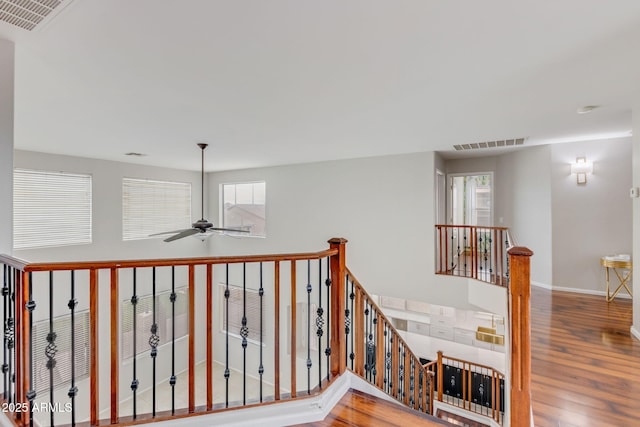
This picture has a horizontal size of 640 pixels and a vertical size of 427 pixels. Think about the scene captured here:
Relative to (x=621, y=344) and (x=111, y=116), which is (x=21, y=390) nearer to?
(x=111, y=116)

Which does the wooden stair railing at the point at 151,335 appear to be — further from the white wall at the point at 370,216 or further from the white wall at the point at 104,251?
the white wall at the point at 370,216

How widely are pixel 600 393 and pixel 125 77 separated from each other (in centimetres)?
472

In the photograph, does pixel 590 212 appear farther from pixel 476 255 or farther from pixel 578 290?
pixel 476 255

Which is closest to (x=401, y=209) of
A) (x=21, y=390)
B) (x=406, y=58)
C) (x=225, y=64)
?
(x=406, y=58)

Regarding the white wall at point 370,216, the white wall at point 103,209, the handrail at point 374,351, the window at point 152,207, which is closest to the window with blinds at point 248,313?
the white wall at point 370,216

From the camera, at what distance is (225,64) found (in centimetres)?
222

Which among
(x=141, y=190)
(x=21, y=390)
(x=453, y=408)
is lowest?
(x=453, y=408)

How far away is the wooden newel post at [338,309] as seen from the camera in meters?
2.34

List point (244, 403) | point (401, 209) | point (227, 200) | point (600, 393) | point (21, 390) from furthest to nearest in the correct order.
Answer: point (227, 200)
point (401, 209)
point (600, 393)
point (244, 403)
point (21, 390)

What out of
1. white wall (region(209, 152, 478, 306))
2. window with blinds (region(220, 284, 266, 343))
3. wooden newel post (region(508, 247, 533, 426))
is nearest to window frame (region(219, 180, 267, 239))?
white wall (region(209, 152, 478, 306))

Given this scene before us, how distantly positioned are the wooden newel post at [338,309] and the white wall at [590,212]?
5.15 meters

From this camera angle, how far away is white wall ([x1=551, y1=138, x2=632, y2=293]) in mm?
5012

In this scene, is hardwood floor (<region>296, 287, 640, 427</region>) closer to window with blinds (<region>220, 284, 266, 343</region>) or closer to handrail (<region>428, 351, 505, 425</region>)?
handrail (<region>428, 351, 505, 425</region>)

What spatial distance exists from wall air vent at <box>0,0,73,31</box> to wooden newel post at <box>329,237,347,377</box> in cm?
211
